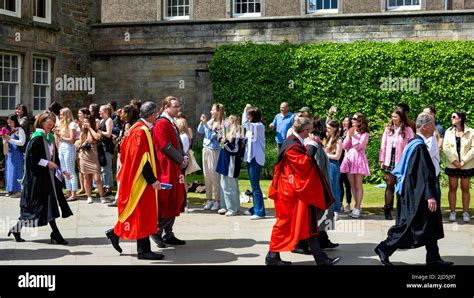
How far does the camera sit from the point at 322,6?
2411 cm

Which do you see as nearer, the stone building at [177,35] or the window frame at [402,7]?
the stone building at [177,35]

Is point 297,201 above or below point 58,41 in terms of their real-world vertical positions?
below

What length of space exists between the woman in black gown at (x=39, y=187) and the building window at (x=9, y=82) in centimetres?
1147

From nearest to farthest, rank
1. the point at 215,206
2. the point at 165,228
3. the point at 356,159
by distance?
the point at 165,228
the point at 356,159
the point at 215,206

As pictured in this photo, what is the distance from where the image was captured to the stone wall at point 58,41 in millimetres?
20750

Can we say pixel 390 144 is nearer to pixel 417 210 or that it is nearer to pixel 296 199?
pixel 417 210

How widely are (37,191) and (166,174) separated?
6.08ft

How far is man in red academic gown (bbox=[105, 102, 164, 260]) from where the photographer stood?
342 inches

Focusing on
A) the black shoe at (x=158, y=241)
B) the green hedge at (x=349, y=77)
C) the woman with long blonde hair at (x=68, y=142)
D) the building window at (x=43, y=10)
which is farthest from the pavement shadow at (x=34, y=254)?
the building window at (x=43, y=10)

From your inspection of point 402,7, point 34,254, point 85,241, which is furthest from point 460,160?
point 402,7

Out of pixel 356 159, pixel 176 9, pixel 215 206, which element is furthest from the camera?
pixel 176 9

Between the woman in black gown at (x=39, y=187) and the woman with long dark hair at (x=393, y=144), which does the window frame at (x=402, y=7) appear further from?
the woman in black gown at (x=39, y=187)

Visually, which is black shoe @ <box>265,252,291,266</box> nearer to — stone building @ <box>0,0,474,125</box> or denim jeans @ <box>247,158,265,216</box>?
denim jeans @ <box>247,158,265,216</box>

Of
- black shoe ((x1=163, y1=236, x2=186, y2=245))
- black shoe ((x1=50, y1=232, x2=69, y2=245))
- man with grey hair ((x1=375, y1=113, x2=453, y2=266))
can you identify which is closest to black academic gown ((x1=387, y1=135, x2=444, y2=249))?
man with grey hair ((x1=375, y1=113, x2=453, y2=266))
